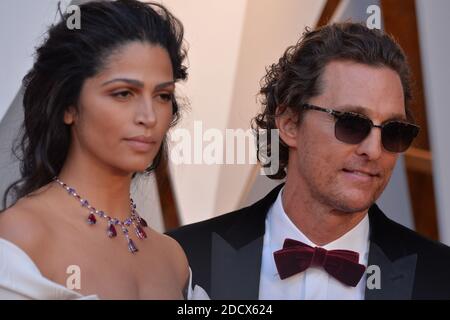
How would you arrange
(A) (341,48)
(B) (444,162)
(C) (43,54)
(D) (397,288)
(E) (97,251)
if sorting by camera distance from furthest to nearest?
(B) (444,162)
(A) (341,48)
(D) (397,288)
(C) (43,54)
(E) (97,251)

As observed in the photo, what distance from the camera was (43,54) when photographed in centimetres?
222

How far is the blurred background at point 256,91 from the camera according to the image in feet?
10.6

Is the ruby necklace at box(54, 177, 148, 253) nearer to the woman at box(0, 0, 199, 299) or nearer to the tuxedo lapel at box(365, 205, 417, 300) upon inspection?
the woman at box(0, 0, 199, 299)

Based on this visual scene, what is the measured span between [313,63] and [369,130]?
45cm

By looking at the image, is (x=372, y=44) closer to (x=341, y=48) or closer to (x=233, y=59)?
(x=341, y=48)

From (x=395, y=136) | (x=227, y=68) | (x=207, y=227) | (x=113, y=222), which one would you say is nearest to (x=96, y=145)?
(x=113, y=222)

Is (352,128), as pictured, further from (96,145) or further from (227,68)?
(96,145)

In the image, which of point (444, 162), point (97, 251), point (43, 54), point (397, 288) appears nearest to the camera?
point (97, 251)

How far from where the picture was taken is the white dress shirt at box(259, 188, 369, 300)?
8.85ft

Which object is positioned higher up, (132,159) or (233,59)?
(233,59)

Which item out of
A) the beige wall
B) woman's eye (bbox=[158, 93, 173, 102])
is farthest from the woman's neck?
the beige wall

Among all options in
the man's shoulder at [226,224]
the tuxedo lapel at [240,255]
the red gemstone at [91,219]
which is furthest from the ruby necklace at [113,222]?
the man's shoulder at [226,224]
